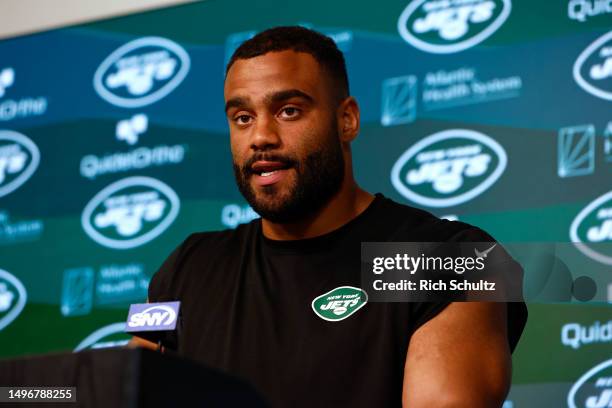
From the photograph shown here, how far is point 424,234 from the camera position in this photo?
2002 mm

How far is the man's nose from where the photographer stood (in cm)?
200

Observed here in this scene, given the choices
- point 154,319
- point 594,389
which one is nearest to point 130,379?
point 154,319

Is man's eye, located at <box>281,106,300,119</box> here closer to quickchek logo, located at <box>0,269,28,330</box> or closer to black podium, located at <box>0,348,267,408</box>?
black podium, located at <box>0,348,267,408</box>

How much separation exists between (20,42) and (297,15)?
3.53ft

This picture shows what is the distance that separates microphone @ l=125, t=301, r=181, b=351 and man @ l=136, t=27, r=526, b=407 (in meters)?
0.17

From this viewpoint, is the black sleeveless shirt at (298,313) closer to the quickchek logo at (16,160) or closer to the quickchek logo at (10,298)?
the quickchek logo at (10,298)

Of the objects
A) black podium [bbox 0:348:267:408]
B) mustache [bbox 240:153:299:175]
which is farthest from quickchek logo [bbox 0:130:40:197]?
black podium [bbox 0:348:267:408]

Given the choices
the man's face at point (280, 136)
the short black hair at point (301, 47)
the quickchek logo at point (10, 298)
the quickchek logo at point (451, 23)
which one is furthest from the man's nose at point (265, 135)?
the quickchek logo at point (10, 298)

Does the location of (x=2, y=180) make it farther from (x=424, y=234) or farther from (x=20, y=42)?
(x=424, y=234)

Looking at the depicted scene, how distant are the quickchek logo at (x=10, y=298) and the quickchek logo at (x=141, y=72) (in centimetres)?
66

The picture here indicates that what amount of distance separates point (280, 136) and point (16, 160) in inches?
68.1

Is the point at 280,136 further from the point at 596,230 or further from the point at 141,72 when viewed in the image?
the point at 141,72

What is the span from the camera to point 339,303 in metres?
1.92

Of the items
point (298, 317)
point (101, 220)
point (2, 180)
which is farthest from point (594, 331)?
point (2, 180)
